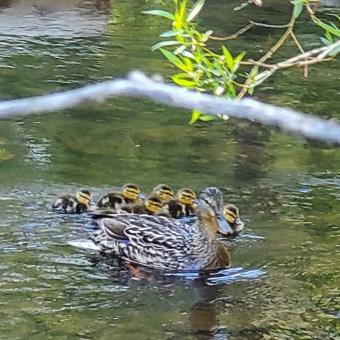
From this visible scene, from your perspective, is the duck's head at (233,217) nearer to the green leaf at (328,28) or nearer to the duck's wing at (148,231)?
the duck's wing at (148,231)

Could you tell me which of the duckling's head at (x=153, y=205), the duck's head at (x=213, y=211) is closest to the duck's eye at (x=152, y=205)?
the duckling's head at (x=153, y=205)

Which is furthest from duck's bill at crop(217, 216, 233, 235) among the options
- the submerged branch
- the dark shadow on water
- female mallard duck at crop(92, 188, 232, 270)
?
the submerged branch

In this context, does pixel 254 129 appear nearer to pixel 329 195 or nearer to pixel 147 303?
pixel 329 195

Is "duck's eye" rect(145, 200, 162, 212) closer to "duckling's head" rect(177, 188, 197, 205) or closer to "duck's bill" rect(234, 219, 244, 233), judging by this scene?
"duckling's head" rect(177, 188, 197, 205)

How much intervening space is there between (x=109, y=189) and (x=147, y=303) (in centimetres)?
147

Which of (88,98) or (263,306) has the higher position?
(88,98)

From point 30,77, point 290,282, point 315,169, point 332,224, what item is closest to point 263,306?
point 290,282

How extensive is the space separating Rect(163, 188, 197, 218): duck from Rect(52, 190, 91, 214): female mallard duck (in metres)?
0.45

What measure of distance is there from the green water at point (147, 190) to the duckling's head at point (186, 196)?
1.01ft

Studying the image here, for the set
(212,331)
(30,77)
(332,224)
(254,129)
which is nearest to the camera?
(212,331)

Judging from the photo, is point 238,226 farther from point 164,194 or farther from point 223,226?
point 164,194

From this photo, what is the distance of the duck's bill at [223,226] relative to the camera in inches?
190

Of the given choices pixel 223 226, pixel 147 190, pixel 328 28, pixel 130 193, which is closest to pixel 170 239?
pixel 223 226

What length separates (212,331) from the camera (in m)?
3.94
